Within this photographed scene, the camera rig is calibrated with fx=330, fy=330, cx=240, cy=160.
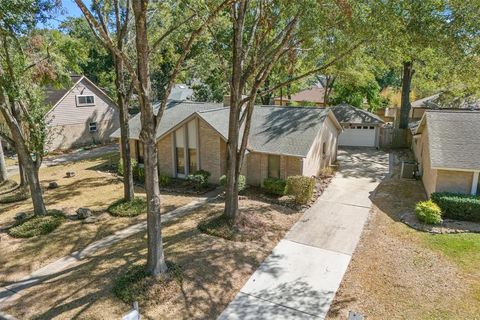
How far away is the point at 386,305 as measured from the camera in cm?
889

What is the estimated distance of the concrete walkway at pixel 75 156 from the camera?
83.2ft

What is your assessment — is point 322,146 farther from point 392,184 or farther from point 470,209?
point 470,209

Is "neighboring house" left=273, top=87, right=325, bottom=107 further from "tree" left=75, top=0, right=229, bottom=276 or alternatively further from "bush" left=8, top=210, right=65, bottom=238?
"tree" left=75, top=0, right=229, bottom=276

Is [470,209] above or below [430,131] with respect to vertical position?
below

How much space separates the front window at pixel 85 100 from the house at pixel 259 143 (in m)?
13.5

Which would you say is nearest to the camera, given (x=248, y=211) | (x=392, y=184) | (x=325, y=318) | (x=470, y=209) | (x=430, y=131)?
(x=325, y=318)

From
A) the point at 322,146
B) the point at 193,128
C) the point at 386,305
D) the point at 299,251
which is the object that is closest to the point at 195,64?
the point at 193,128

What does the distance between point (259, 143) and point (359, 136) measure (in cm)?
1379

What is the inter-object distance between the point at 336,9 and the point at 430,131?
9258 millimetres

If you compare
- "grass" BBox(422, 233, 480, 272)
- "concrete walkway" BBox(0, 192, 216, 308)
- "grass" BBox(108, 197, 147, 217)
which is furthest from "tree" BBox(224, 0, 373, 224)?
"grass" BBox(422, 233, 480, 272)

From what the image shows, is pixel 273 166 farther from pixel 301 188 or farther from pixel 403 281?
pixel 403 281

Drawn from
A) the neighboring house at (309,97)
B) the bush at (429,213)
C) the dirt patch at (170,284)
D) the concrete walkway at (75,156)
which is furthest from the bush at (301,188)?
the neighboring house at (309,97)

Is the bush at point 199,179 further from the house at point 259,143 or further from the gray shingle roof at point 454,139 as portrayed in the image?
the gray shingle roof at point 454,139

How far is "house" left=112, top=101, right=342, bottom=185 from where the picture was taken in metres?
18.1
